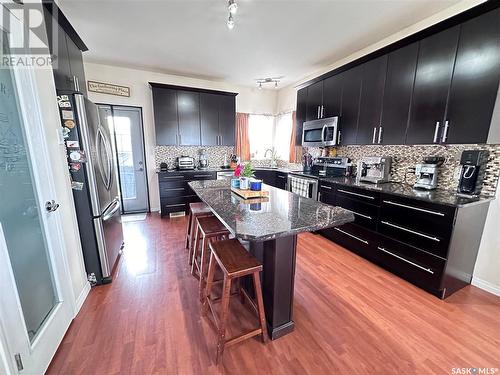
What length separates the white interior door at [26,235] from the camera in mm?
1058

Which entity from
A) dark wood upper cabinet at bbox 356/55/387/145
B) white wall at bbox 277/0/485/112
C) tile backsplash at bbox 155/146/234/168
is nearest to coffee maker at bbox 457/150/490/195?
dark wood upper cabinet at bbox 356/55/387/145

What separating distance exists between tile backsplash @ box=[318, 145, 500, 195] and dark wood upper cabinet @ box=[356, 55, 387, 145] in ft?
1.19

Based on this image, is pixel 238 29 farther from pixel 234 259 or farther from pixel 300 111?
pixel 234 259

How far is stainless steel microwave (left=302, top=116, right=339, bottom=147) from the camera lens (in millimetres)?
3199

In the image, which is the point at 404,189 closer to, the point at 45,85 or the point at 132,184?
the point at 45,85

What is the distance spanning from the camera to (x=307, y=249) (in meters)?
2.89

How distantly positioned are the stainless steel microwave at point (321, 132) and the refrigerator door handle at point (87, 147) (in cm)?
306

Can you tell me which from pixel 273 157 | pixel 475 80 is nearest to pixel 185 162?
pixel 273 157

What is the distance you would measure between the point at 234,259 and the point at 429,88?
8.42ft

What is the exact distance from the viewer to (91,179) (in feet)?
6.33

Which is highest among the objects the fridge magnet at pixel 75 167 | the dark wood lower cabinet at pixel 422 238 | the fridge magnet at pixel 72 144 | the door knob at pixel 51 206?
the fridge magnet at pixel 72 144

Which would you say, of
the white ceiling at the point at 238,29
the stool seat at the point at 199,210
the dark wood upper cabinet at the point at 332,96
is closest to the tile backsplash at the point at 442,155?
the dark wood upper cabinet at the point at 332,96

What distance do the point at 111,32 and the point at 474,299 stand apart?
4.91 m

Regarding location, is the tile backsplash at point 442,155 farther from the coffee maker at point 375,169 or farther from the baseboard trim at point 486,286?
the baseboard trim at point 486,286
